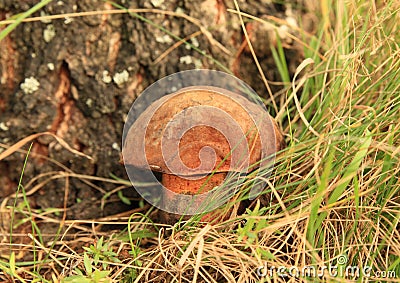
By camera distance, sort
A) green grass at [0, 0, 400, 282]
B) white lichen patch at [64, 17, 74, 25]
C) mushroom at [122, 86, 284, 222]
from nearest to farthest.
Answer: green grass at [0, 0, 400, 282]
mushroom at [122, 86, 284, 222]
white lichen patch at [64, 17, 74, 25]

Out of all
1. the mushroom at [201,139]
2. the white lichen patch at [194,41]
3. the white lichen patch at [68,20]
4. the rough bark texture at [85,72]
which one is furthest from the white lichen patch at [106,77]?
the mushroom at [201,139]

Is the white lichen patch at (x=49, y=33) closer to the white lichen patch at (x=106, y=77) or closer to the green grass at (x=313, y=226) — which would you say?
the white lichen patch at (x=106, y=77)

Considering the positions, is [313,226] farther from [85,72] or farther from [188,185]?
[85,72]

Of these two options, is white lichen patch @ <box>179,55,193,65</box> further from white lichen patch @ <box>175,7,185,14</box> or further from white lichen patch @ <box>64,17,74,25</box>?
white lichen patch @ <box>64,17,74,25</box>

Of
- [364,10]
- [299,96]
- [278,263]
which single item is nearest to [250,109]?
[278,263]

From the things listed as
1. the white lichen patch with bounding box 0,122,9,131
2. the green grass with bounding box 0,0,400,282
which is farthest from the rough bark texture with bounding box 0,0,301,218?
the green grass with bounding box 0,0,400,282

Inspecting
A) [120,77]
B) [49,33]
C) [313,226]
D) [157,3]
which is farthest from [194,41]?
[313,226]

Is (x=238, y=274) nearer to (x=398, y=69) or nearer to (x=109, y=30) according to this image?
(x=398, y=69)
